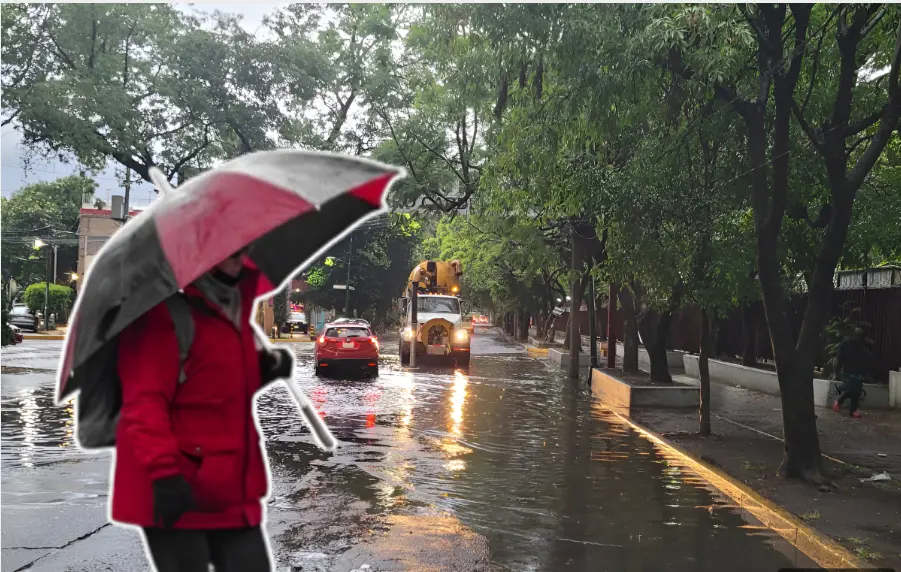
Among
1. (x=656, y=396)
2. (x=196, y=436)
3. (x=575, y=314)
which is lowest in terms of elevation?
(x=656, y=396)

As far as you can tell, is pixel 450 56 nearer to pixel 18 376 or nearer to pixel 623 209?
pixel 623 209

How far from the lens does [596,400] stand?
60.8 feet

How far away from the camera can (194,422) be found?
271 centimetres

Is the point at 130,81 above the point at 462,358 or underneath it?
above

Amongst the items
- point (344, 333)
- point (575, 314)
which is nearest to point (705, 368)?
point (575, 314)

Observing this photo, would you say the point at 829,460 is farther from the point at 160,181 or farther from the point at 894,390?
the point at 160,181

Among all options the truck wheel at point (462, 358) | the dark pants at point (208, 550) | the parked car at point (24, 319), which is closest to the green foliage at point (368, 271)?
the parked car at point (24, 319)

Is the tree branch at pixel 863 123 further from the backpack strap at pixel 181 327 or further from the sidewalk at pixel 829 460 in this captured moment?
the backpack strap at pixel 181 327

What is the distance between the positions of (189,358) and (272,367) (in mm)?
455

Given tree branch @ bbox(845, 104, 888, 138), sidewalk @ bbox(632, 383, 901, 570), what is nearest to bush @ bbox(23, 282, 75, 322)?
sidewalk @ bbox(632, 383, 901, 570)

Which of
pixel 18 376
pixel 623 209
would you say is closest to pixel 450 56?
pixel 623 209

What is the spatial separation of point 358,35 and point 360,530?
19246 mm

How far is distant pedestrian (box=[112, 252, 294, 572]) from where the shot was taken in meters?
2.58

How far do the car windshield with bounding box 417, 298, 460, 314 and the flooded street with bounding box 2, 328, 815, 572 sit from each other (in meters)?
15.1
